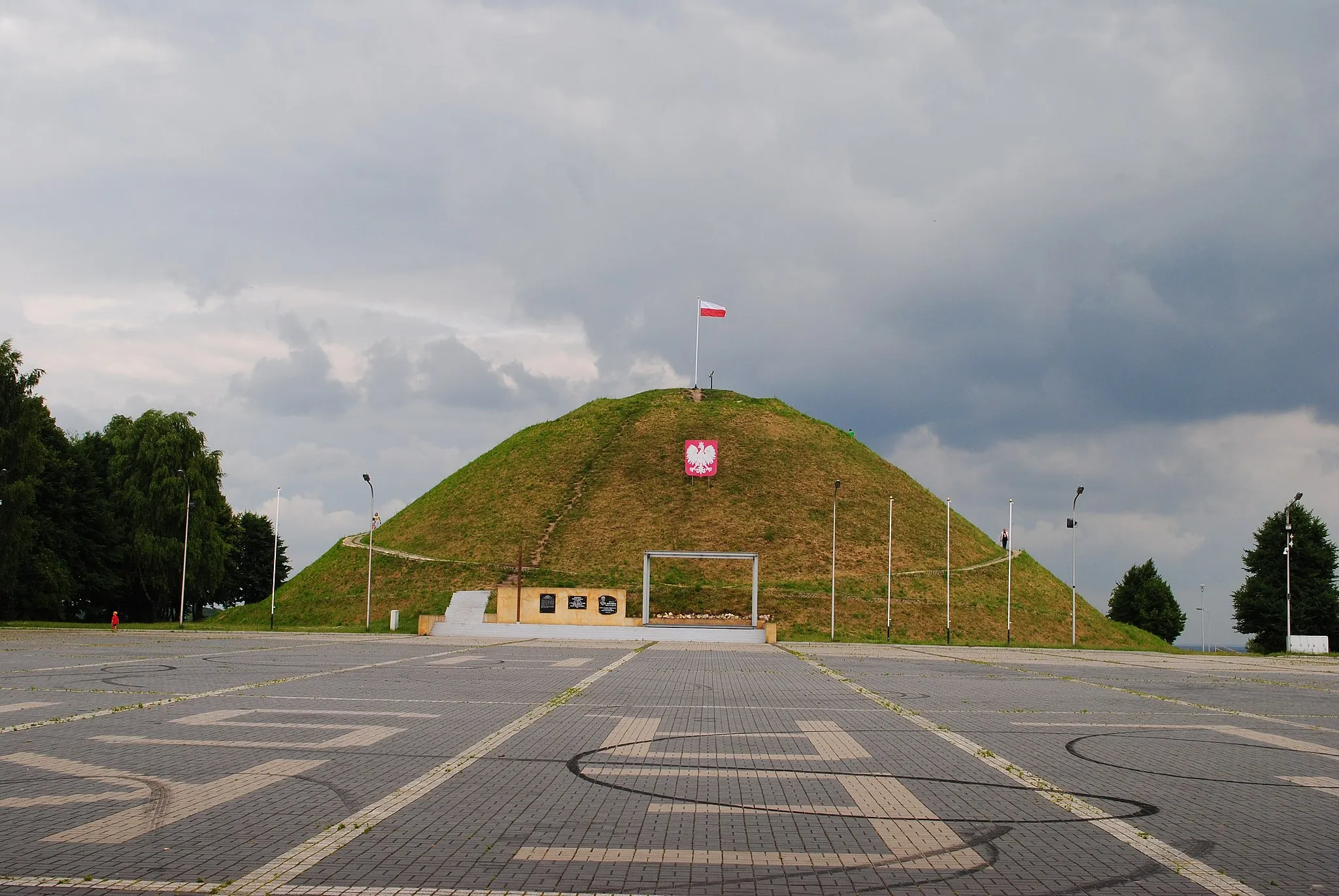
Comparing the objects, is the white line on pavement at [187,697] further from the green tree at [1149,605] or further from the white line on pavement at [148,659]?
the green tree at [1149,605]

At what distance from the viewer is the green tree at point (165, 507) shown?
7100 centimetres

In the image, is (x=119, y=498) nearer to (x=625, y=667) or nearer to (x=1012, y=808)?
(x=625, y=667)

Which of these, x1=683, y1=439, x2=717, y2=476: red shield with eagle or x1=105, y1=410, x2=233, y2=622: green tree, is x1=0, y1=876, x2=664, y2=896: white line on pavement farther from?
x1=683, y1=439, x2=717, y2=476: red shield with eagle

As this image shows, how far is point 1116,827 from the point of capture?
321 inches

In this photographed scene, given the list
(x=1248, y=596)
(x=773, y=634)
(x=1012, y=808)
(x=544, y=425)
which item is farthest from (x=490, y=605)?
(x=1248, y=596)

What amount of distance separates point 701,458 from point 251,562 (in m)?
46.5

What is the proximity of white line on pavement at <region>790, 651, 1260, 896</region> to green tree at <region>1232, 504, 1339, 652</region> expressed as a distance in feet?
256

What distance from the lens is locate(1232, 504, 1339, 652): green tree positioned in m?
79.9

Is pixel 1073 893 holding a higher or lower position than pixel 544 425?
lower

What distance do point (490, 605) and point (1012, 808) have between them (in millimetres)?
52415

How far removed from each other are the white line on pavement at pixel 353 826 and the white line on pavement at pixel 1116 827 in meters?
5.23

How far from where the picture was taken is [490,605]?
59344 mm

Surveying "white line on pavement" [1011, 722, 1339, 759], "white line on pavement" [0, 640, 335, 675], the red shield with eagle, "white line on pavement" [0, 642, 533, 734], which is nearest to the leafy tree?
the red shield with eagle

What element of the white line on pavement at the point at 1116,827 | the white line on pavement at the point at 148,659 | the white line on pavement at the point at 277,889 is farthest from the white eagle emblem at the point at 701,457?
the white line on pavement at the point at 277,889
